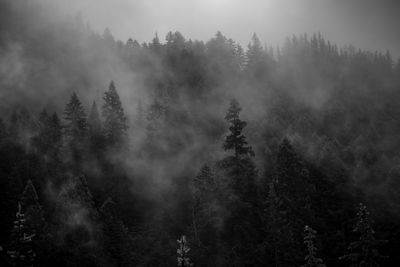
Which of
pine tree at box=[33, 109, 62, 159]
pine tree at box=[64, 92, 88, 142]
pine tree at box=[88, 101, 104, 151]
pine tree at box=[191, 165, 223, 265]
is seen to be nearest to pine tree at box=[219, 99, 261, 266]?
pine tree at box=[191, 165, 223, 265]

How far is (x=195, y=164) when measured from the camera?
6462 cm

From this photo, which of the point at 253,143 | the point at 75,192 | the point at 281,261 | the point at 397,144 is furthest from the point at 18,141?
the point at 397,144

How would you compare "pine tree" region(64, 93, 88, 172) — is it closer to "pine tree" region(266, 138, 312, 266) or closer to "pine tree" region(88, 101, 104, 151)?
"pine tree" region(88, 101, 104, 151)

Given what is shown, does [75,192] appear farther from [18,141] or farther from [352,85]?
[352,85]

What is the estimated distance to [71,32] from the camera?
120 meters

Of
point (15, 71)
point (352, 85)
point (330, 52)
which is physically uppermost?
point (330, 52)

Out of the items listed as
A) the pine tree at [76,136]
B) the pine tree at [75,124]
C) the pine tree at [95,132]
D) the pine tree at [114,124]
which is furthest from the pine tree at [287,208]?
the pine tree at [75,124]

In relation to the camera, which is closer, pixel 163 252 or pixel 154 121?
pixel 163 252

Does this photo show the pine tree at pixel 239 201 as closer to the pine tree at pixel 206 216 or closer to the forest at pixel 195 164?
the forest at pixel 195 164

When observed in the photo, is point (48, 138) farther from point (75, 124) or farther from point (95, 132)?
point (95, 132)

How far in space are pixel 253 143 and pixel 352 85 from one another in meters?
51.7

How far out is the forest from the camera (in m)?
45.5

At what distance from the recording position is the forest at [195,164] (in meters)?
45.5

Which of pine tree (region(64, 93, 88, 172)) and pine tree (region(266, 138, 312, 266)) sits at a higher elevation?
pine tree (region(64, 93, 88, 172))
